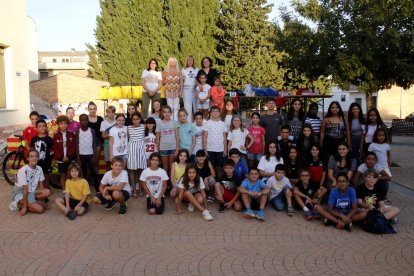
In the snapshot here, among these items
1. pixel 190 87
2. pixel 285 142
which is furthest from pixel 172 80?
pixel 285 142

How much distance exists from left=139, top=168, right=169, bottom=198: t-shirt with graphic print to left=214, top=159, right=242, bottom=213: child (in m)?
0.99

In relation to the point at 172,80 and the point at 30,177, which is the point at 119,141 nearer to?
the point at 30,177

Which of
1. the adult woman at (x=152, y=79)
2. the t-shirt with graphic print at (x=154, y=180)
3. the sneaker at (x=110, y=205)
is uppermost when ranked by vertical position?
the adult woman at (x=152, y=79)

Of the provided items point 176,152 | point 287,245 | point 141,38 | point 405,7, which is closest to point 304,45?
point 405,7

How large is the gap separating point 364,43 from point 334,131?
160 inches

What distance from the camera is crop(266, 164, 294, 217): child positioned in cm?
736

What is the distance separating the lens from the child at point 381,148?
→ 7.75m

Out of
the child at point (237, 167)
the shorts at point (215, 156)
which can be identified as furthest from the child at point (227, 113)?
the child at point (237, 167)

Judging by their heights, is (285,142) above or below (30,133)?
below

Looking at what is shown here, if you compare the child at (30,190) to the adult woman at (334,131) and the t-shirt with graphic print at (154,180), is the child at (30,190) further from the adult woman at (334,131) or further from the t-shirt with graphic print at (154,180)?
the adult woman at (334,131)

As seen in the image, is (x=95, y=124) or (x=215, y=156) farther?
(x=95, y=124)

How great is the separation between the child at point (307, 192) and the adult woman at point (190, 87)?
3463mm

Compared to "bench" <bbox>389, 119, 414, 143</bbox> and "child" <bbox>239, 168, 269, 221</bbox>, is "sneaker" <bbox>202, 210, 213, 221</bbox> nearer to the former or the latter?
"child" <bbox>239, 168, 269, 221</bbox>

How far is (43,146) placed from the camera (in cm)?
797
